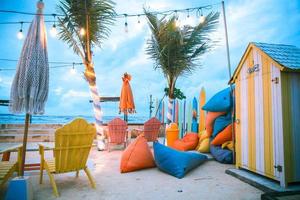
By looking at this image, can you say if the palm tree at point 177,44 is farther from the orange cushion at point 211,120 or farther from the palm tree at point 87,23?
the orange cushion at point 211,120

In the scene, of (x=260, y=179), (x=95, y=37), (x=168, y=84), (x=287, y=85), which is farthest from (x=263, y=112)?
(x=95, y=37)

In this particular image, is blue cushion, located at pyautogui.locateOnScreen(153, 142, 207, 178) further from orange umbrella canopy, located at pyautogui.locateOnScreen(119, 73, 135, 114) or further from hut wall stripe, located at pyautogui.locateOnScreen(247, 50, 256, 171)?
orange umbrella canopy, located at pyautogui.locateOnScreen(119, 73, 135, 114)

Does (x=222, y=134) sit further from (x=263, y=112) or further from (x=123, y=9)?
(x=123, y=9)

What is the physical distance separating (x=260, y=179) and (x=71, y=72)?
8.06 metres

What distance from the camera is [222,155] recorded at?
185 inches

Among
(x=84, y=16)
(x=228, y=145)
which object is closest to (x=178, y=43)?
(x=84, y=16)

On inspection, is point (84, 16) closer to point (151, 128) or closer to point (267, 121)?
point (151, 128)

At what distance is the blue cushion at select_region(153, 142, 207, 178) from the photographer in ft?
12.3

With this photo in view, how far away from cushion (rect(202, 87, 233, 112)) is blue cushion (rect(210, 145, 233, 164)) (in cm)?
92

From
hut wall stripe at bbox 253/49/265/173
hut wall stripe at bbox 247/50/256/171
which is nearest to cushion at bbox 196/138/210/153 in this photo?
hut wall stripe at bbox 247/50/256/171

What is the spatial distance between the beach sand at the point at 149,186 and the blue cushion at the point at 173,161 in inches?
4.0

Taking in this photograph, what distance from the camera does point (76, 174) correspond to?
12.6 feet

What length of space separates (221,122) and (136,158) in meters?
2.31

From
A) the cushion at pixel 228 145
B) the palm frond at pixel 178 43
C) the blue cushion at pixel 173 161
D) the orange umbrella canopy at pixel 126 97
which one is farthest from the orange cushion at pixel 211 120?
the orange umbrella canopy at pixel 126 97
